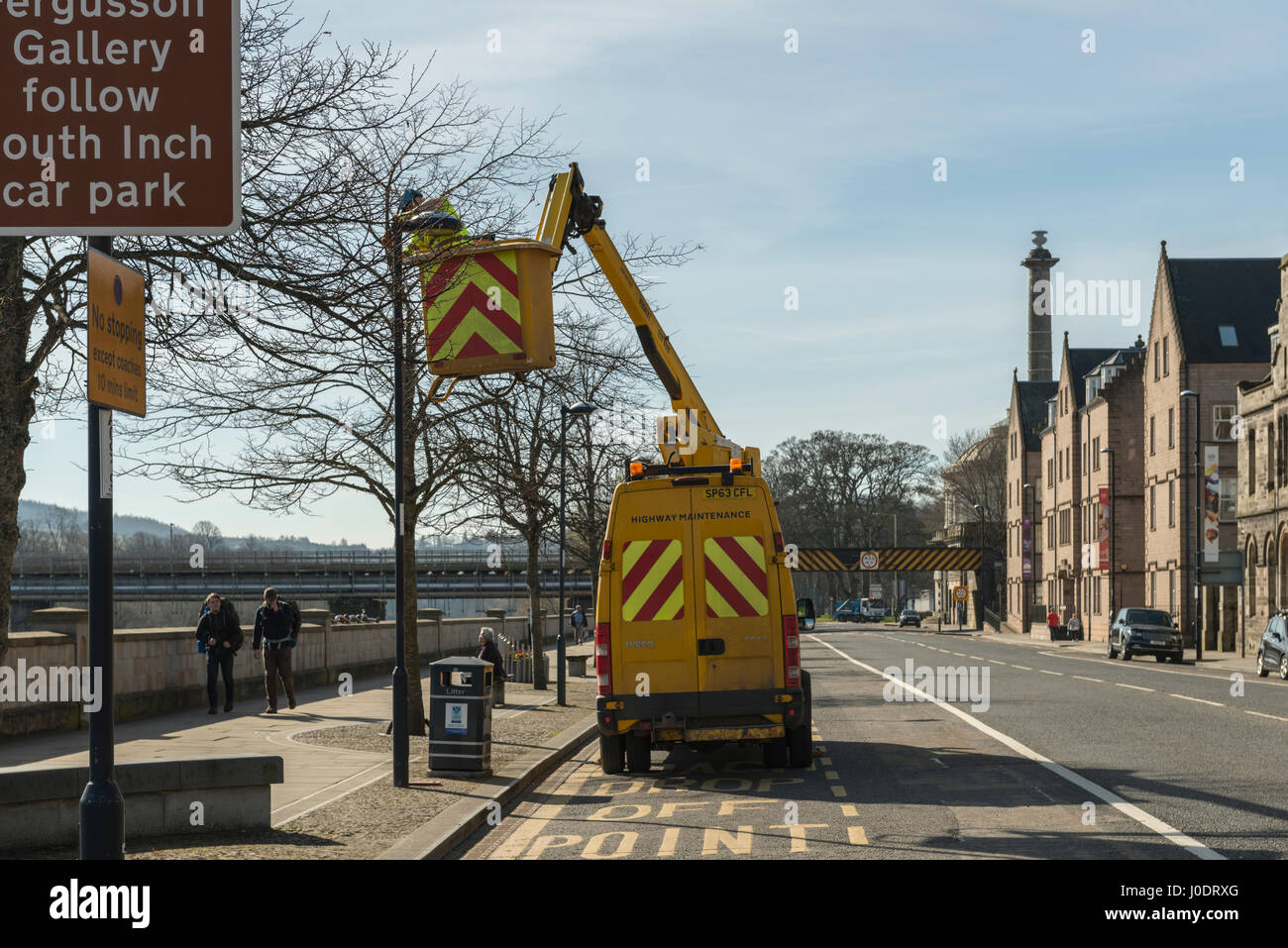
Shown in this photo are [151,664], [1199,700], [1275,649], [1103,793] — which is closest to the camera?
[1103,793]

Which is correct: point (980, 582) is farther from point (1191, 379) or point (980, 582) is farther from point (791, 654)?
point (791, 654)

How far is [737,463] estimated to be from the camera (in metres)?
15.7

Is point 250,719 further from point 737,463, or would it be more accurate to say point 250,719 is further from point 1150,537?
point 1150,537

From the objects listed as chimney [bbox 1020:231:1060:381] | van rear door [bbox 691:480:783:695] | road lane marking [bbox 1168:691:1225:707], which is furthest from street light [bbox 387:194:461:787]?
chimney [bbox 1020:231:1060:381]

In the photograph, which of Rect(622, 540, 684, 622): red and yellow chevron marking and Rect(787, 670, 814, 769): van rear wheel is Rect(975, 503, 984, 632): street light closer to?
Rect(787, 670, 814, 769): van rear wheel

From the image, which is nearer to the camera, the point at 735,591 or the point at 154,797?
the point at 154,797

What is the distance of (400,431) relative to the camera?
1452 centimetres

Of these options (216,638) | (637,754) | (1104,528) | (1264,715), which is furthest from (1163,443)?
(637,754)

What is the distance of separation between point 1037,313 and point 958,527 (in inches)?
713

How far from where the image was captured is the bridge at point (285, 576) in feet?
365

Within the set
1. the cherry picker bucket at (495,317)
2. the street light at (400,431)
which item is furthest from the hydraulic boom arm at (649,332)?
the cherry picker bucket at (495,317)

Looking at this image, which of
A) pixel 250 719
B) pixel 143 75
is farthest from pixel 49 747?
pixel 143 75

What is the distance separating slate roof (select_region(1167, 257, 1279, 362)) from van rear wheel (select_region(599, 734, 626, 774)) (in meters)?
53.8

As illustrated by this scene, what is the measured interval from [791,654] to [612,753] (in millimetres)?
2361
